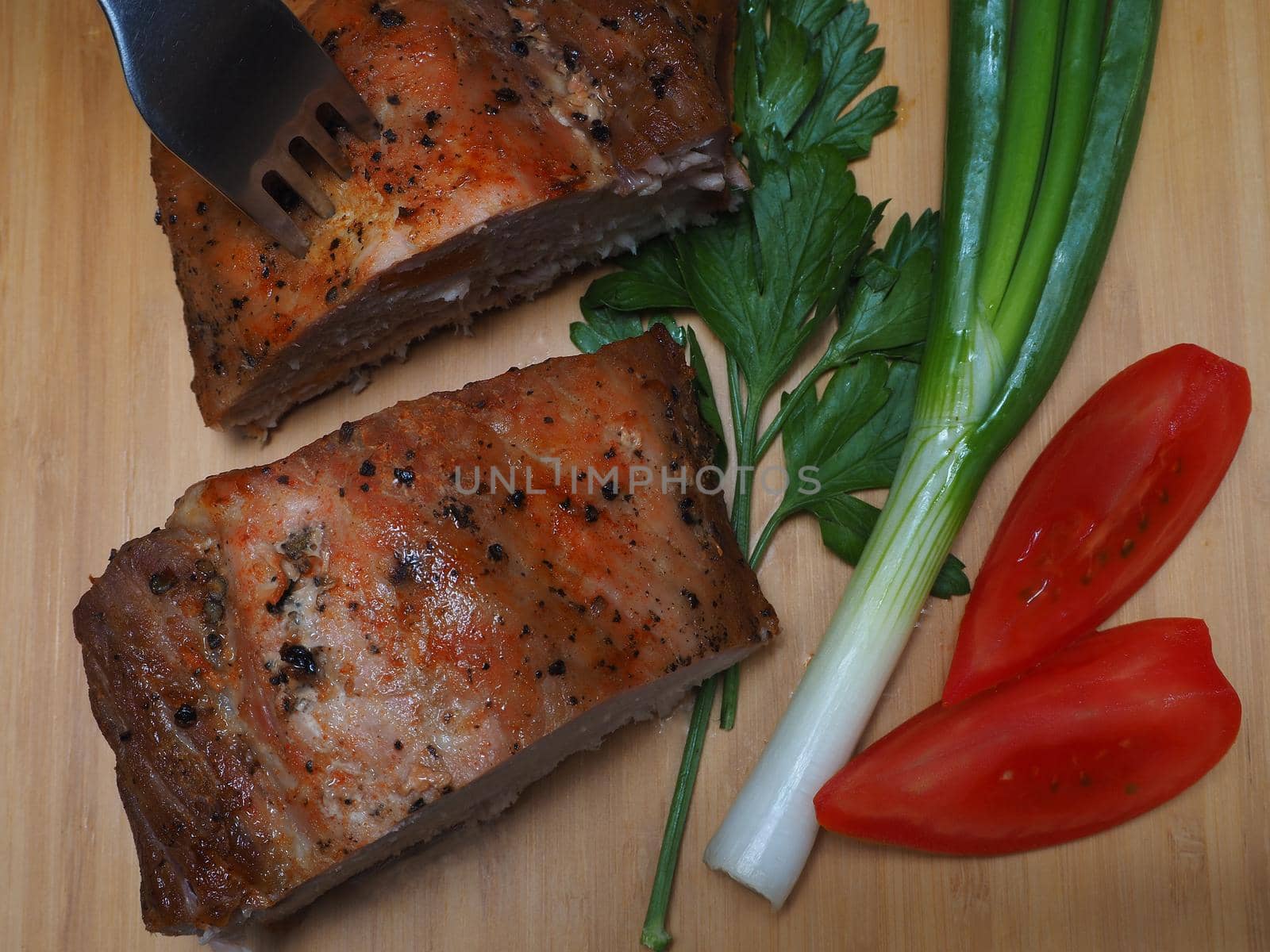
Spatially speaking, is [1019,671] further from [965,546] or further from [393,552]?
[393,552]

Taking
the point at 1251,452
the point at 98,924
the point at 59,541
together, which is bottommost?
the point at 98,924

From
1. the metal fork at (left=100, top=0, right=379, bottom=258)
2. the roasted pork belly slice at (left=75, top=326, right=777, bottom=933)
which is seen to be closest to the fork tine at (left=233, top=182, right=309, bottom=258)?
the metal fork at (left=100, top=0, right=379, bottom=258)

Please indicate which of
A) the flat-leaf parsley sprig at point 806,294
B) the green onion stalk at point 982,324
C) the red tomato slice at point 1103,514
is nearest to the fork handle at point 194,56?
the flat-leaf parsley sprig at point 806,294

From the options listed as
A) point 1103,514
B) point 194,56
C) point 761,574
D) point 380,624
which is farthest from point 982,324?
point 194,56

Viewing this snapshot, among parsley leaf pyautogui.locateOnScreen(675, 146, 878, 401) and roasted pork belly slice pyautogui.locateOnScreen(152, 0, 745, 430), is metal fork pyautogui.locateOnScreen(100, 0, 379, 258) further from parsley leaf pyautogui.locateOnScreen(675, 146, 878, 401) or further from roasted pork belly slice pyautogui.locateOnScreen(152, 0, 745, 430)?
parsley leaf pyautogui.locateOnScreen(675, 146, 878, 401)

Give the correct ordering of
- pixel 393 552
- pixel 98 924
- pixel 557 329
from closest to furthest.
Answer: pixel 393 552 → pixel 98 924 → pixel 557 329

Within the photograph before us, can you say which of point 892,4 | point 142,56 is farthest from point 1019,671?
point 142,56
